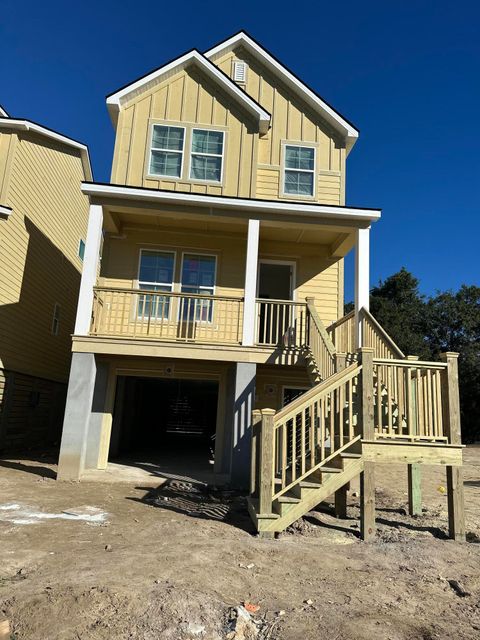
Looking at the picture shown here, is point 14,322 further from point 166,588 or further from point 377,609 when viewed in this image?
point 377,609

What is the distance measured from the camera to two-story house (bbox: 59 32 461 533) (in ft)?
33.1

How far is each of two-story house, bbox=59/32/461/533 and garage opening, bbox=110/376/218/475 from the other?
0.24m

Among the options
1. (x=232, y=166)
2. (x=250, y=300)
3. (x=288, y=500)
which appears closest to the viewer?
(x=288, y=500)

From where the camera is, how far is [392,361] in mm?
6773

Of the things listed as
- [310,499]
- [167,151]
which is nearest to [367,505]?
[310,499]

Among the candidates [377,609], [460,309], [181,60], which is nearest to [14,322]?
[181,60]

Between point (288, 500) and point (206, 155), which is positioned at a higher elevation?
point (206, 155)

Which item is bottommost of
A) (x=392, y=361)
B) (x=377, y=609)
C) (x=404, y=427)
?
(x=377, y=609)

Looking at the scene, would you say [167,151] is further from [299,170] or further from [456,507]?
[456,507]

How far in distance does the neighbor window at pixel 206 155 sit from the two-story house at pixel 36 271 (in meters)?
5.00

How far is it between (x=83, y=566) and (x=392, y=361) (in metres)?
4.69

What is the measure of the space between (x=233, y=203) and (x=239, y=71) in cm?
537

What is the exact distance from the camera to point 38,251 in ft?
48.3

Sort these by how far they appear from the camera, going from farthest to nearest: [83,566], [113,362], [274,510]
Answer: [113,362] → [274,510] → [83,566]
